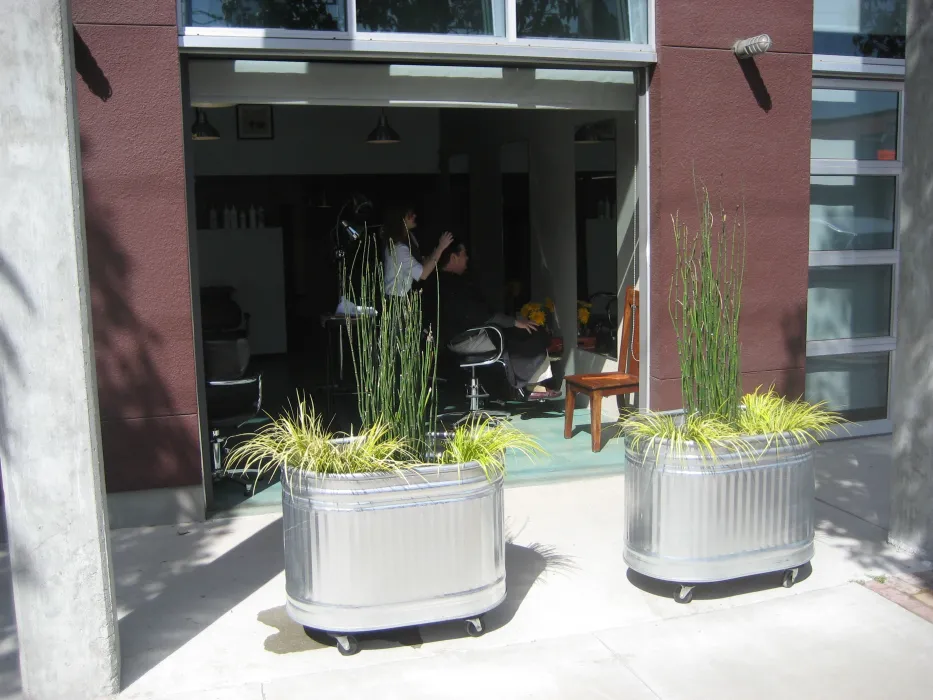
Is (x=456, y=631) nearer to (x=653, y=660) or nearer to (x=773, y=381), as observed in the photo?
(x=653, y=660)

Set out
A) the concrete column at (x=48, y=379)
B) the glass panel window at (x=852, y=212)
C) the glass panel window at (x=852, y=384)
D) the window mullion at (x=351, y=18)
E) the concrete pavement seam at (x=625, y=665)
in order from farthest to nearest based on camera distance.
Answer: the glass panel window at (x=852, y=384)
the glass panel window at (x=852, y=212)
the window mullion at (x=351, y=18)
the concrete pavement seam at (x=625, y=665)
the concrete column at (x=48, y=379)

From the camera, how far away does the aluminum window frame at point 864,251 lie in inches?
226

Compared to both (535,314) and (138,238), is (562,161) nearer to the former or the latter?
(535,314)

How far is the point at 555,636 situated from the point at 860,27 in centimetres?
428

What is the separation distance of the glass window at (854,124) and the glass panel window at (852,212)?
15cm

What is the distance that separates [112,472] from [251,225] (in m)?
5.84

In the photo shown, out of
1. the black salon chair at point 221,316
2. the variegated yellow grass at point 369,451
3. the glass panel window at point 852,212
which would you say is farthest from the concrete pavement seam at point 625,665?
the glass panel window at point 852,212

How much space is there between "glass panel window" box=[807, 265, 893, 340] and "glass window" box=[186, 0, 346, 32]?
318 cm

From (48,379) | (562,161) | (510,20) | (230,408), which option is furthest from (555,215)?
(48,379)

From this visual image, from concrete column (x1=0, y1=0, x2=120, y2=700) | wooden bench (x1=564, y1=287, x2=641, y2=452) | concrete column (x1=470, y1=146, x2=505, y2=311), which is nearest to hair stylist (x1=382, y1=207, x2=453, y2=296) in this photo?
wooden bench (x1=564, y1=287, x2=641, y2=452)

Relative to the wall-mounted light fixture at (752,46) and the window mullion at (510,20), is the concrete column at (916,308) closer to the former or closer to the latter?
the wall-mounted light fixture at (752,46)

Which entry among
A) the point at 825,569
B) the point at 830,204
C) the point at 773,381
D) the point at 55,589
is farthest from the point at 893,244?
the point at 55,589

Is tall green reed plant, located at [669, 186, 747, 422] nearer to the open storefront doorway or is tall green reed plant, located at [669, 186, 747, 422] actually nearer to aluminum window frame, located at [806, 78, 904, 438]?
the open storefront doorway

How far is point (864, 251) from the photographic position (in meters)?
5.95
